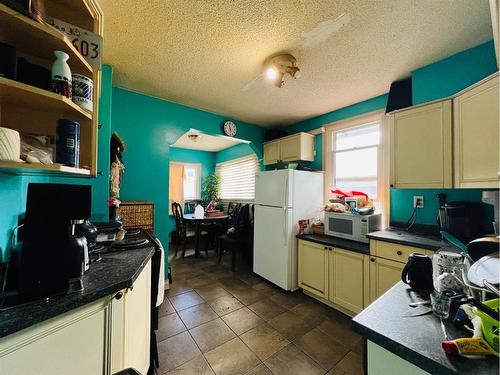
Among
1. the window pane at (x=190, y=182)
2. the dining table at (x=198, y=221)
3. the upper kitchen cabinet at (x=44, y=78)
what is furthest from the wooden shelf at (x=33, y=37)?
the window pane at (x=190, y=182)

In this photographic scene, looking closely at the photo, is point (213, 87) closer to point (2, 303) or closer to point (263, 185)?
point (263, 185)

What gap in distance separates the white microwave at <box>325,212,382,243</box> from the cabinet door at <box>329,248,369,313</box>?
0.87ft

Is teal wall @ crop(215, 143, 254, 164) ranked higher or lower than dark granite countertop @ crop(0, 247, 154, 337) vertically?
higher

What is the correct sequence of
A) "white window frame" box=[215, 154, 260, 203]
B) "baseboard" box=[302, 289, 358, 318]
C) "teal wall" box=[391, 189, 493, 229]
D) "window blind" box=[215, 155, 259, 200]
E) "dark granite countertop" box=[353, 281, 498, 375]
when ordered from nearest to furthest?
"dark granite countertop" box=[353, 281, 498, 375], "teal wall" box=[391, 189, 493, 229], "baseboard" box=[302, 289, 358, 318], "white window frame" box=[215, 154, 260, 203], "window blind" box=[215, 155, 259, 200]

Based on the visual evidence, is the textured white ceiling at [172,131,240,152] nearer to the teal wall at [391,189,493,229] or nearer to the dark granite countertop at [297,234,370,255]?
the dark granite countertop at [297,234,370,255]

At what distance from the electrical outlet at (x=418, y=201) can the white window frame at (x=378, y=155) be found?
271 mm

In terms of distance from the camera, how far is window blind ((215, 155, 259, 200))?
4711mm

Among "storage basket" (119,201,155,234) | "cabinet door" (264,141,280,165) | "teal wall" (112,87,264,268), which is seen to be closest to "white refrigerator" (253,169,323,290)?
"cabinet door" (264,141,280,165)

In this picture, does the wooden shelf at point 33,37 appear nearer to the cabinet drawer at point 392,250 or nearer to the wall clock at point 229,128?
the wall clock at point 229,128

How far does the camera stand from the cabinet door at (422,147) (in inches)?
67.2

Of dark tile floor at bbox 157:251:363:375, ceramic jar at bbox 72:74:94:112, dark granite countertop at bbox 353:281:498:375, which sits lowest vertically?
dark tile floor at bbox 157:251:363:375

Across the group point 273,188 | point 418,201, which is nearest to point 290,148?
point 273,188

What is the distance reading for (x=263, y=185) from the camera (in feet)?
9.77

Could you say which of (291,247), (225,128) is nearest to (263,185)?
(291,247)
